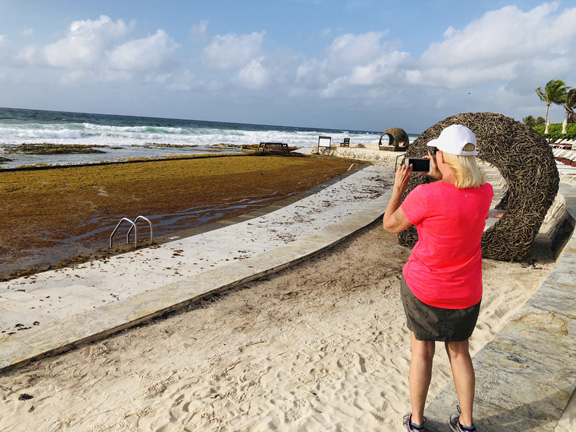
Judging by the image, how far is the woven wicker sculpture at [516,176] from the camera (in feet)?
21.4

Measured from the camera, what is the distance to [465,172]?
226cm

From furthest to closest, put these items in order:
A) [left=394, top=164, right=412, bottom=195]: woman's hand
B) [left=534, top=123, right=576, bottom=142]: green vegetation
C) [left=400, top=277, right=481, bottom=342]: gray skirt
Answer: [left=534, top=123, right=576, bottom=142]: green vegetation, [left=394, top=164, right=412, bottom=195]: woman's hand, [left=400, top=277, right=481, bottom=342]: gray skirt

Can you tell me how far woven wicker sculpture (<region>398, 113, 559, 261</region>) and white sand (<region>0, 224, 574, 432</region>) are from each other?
1567mm

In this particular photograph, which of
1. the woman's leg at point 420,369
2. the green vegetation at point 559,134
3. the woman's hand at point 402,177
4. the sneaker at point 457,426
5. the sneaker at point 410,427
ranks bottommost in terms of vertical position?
the sneaker at point 410,427

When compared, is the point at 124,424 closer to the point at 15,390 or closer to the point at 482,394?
the point at 15,390

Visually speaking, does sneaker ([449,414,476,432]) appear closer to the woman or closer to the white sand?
the woman

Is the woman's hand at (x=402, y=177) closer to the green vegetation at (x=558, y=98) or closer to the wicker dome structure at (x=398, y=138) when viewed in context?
the wicker dome structure at (x=398, y=138)

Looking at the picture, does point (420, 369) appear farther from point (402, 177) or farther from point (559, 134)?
point (559, 134)

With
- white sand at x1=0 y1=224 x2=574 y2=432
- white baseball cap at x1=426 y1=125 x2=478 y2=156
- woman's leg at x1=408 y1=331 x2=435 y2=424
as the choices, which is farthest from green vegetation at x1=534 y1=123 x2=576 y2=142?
woman's leg at x1=408 y1=331 x2=435 y2=424

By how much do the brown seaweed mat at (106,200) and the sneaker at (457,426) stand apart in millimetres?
5877

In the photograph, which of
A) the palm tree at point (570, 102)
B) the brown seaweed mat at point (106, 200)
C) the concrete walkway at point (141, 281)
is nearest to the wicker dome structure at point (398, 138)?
the brown seaweed mat at point (106, 200)

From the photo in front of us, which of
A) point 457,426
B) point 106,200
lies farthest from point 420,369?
point 106,200

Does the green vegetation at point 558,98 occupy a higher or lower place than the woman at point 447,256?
higher

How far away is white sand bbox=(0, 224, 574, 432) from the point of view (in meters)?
3.02
